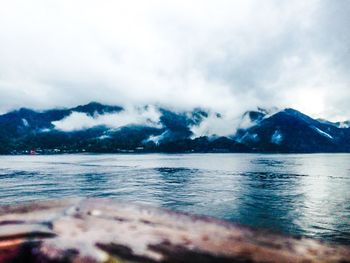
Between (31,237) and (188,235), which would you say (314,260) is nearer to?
(188,235)

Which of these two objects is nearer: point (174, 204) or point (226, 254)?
point (226, 254)

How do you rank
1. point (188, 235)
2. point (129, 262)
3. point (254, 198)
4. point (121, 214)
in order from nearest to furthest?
1. point (129, 262)
2. point (188, 235)
3. point (121, 214)
4. point (254, 198)

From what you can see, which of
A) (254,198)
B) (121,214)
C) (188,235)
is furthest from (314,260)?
(254,198)

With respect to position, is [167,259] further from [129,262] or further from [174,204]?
[174,204]

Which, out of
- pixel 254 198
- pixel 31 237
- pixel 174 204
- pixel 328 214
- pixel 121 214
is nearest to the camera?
pixel 31 237

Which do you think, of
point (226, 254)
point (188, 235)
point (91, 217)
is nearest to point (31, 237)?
point (91, 217)

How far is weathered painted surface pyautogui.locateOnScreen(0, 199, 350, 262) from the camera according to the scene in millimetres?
4203

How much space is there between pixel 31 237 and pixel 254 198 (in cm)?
2897

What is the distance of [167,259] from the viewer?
4230 mm

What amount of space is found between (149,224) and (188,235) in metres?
0.77

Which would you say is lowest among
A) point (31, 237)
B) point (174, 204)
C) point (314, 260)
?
point (174, 204)

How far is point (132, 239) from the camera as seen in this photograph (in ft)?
15.7

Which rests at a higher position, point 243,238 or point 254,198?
point 243,238

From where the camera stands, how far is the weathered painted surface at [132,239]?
420cm
